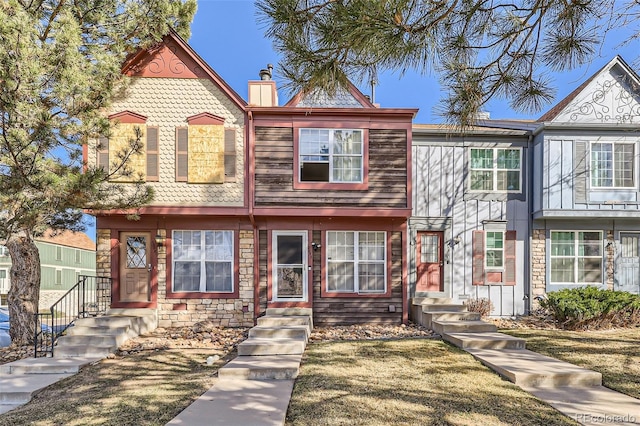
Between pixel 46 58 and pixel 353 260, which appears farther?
pixel 353 260

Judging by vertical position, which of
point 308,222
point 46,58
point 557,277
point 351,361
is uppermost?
point 46,58

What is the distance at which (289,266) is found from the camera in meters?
9.53

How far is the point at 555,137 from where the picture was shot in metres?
10.5

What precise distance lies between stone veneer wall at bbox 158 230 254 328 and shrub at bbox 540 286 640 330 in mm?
7412

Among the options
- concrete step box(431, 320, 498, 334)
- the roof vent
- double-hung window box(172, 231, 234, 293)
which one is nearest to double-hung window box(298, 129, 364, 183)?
the roof vent

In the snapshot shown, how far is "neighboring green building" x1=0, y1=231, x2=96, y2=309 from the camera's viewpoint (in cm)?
2341

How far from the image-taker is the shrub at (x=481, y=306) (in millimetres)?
10461

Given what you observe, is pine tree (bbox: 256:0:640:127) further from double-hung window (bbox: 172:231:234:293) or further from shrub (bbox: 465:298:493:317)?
shrub (bbox: 465:298:493:317)

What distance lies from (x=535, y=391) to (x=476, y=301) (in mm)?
6100

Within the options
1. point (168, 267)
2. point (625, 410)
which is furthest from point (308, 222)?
point (625, 410)

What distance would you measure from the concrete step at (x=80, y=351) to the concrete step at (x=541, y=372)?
6741mm

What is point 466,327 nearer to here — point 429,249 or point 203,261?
point 429,249

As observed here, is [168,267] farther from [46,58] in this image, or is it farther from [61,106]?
[46,58]

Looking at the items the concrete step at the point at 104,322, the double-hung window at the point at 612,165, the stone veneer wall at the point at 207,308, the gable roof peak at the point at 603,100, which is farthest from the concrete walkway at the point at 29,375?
the double-hung window at the point at 612,165
